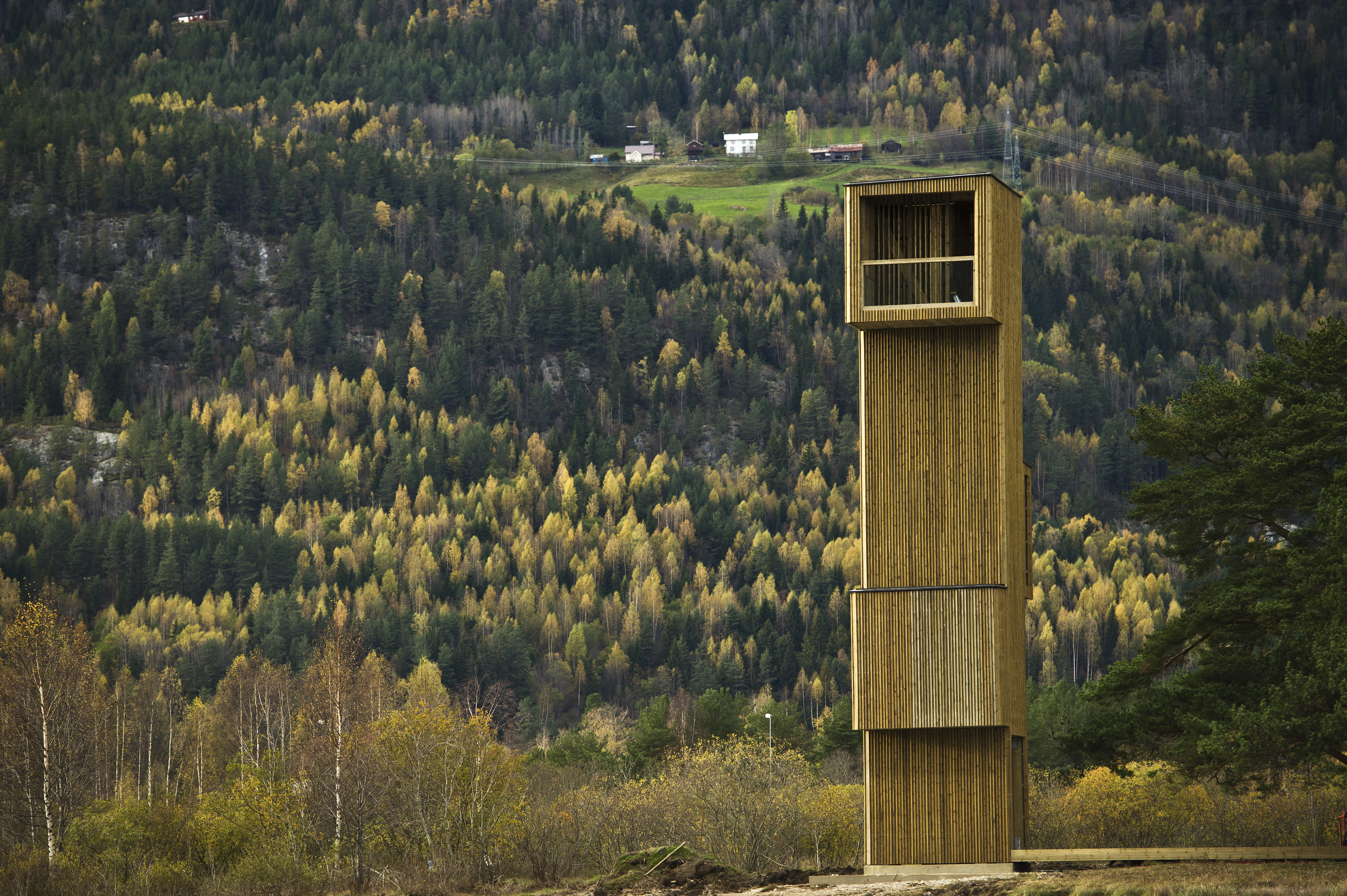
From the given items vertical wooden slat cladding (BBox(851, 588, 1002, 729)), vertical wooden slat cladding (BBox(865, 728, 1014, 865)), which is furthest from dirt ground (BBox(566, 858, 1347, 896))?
vertical wooden slat cladding (BBox(851, 588, 1002, 729))

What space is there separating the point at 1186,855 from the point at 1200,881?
385cm

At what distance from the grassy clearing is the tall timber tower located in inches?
110

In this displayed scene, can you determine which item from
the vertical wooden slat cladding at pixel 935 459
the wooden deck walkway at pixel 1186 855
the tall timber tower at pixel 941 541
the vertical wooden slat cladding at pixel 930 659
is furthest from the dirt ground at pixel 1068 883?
the vertical wooden slat cladding at pixel 935 459

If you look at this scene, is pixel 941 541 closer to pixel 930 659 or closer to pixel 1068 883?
pixel 930 659

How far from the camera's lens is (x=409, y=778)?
195ft

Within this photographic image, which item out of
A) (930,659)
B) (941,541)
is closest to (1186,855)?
(930,659)

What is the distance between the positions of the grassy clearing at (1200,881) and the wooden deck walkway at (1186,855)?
333mm

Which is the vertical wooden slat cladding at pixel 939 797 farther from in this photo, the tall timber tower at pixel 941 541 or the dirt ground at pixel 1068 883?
the dirt ground at pixel 1068 883

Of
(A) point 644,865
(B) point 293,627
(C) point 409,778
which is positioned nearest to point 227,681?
(B) point 293,627

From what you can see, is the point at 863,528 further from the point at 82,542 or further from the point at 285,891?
the point at 82,542

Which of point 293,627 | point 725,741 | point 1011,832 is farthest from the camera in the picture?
point 293,627

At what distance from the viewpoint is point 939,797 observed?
3578 centimetres

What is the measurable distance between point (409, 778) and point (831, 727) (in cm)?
3843

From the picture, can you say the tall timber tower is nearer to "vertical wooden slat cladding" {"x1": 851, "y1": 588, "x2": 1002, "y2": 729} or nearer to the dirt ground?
"vertical wooden slat cladding" {"x1": 851, "y1": 588, "x2": 1002, "y2": 729}
